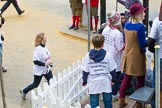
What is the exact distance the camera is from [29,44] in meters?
11.7

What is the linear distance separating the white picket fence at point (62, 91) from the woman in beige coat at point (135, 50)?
Result: 91 centimetres

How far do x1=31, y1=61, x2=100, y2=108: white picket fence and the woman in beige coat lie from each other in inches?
36.0

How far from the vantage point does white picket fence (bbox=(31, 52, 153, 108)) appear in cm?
662

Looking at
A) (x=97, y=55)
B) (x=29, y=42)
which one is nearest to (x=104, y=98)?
(x=97, y=55)

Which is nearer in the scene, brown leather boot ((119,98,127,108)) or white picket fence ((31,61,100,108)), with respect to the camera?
white picket fence ((31,61,100,108))

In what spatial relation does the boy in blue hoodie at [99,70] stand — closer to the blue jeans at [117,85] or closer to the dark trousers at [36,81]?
the blue jeans at [117,85]

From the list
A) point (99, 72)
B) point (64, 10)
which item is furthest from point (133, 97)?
point (64, 10)

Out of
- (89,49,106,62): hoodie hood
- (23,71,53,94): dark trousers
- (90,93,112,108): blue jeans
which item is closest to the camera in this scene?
(89,49,106,62): hoodie hood

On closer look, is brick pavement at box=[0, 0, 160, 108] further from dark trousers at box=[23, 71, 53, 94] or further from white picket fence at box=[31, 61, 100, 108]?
white picket fence at box=[31, 61, 100, 108]

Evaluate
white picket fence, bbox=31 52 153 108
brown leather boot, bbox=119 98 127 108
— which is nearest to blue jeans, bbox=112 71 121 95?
brown leather boot, bbox=119 98 127 108

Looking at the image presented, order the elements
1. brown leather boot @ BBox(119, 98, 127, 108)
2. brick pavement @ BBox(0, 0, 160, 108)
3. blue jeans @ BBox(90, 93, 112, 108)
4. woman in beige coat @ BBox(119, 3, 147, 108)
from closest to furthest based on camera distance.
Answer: woman in beige coat @ BBox(119, 3, 147, 108)
blue jeans @ BBox(90, 93, 112, 108)
brown leather boot @ BBox(119, 98, 127, 108)
brick pavement @ BBox(0, 0, 160, 108)

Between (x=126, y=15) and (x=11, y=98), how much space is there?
2.61 metres

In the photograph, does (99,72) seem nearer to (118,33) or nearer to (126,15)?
(118,33)

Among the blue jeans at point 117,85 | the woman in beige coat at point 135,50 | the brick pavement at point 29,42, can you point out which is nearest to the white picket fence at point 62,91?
the blue jeans at point 117,85
